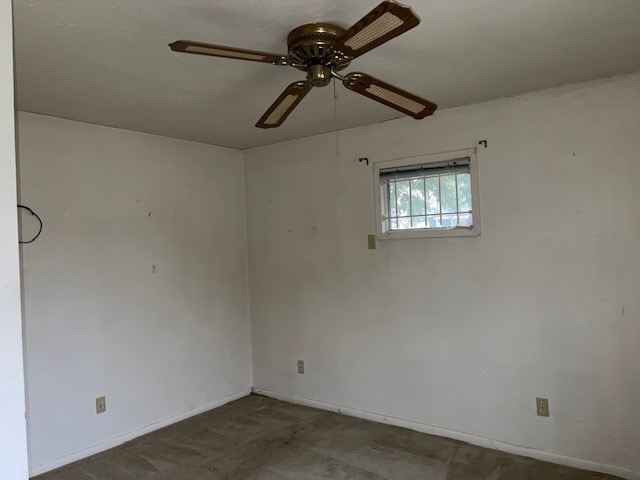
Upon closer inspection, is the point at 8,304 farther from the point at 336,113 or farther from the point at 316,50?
the point at 336,113

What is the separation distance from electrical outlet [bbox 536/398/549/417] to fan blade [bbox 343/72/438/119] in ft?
6.23

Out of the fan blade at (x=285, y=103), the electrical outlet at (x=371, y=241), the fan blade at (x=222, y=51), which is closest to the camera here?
the fan blade at (x=222, y=51)

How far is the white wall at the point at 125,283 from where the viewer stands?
9.18 ft

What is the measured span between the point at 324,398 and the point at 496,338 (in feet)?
4.97

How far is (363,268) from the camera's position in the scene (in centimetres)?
343

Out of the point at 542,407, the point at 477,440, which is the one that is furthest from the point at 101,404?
the point at 542,407

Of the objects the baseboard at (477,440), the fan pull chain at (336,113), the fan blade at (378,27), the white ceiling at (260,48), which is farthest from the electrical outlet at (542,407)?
the fan blade at (378,27)

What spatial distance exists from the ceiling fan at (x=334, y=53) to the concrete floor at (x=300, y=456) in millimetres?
2036

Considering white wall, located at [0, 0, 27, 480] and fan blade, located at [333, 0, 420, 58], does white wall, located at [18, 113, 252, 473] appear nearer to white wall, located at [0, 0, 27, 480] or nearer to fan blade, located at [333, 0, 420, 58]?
white wall, located at [0, 0, 27, 480]

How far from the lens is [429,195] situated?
315cm

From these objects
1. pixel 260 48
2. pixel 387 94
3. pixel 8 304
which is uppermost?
pixel 260 48

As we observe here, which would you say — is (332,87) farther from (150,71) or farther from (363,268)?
(363,268)

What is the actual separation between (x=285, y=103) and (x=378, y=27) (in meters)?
0.70

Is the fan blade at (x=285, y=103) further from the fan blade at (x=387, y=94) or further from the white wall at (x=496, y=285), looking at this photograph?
the white wall at (x=496, y=285)
